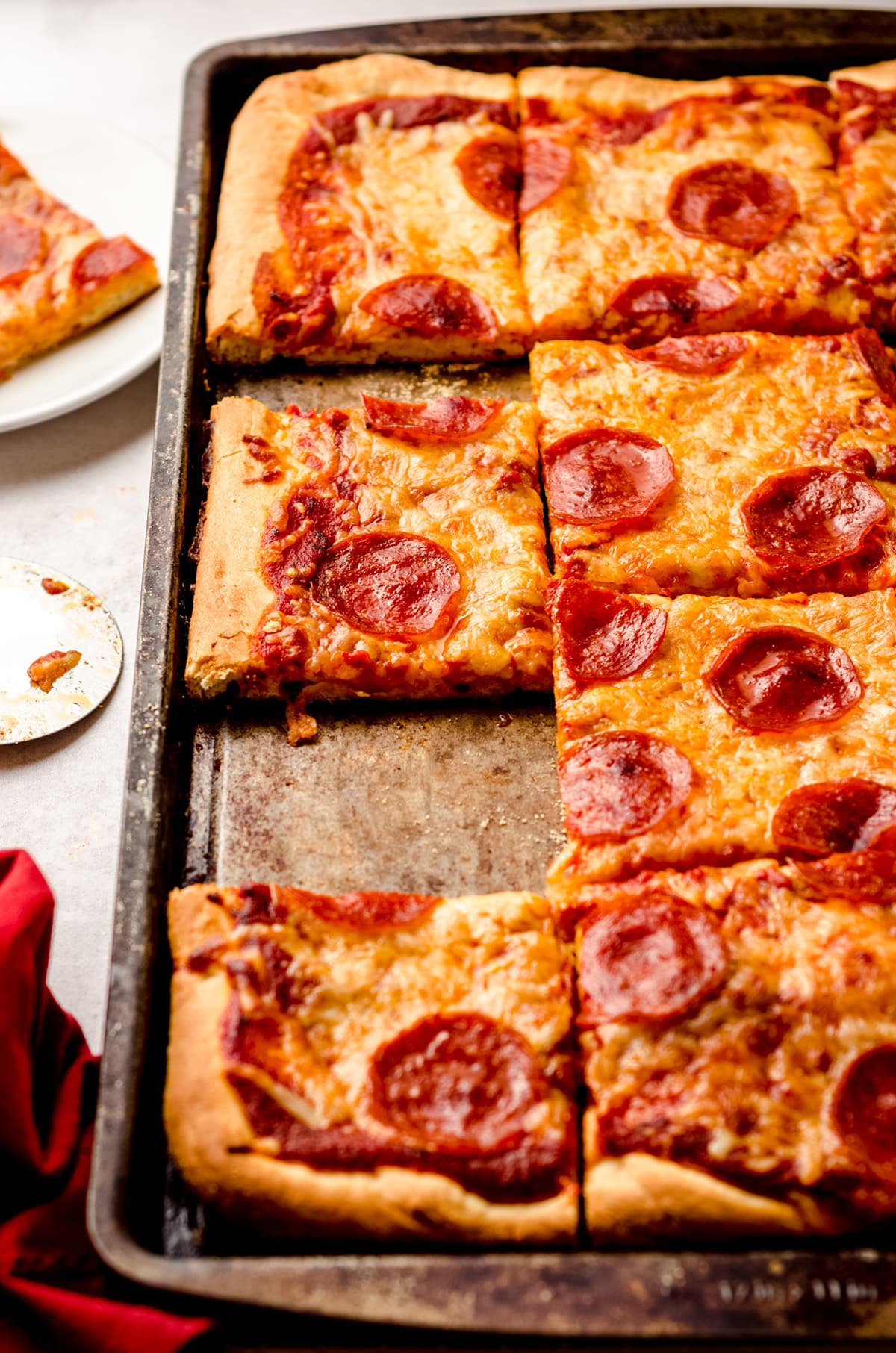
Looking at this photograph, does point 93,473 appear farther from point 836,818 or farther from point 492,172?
point 836,818

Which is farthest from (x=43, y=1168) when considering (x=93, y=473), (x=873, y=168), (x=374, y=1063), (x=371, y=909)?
(x=873, y=168)

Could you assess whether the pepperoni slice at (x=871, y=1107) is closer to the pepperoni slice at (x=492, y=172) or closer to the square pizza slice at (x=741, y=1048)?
the square pizza slice at (x=741, y=1048)

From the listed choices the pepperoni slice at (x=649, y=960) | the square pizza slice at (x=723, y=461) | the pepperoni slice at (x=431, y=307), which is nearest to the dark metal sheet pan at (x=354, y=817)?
the pepperoni slice at (x=431, y=307)

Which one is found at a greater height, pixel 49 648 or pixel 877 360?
pixel 877 360

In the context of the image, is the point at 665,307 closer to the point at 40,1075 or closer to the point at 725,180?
the point at 725,180

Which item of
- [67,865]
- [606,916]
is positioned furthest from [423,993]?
[67,865]

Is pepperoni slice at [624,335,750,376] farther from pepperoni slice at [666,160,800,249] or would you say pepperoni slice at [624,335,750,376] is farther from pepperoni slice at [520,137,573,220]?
pepperoni slice at [520,137,573,220]

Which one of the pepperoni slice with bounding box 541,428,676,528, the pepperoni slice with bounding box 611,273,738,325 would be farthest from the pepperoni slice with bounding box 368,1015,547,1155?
the pepperoni slice with bounding box 611,273,738,325
